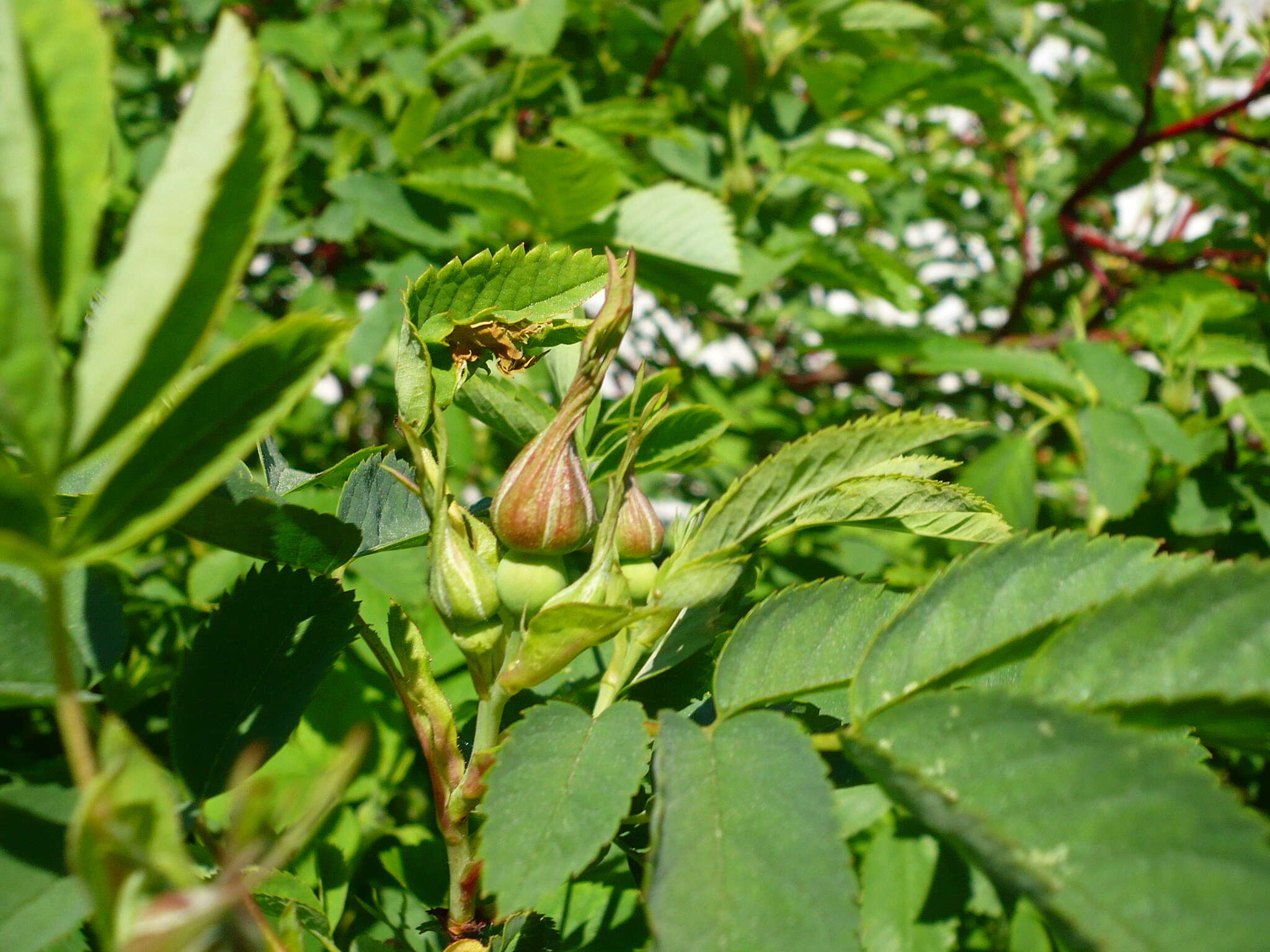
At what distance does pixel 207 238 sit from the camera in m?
0.38

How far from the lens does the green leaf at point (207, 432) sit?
0.41 metres

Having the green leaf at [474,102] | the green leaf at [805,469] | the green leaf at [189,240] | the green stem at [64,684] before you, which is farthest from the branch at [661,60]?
the green stem at [64,684]

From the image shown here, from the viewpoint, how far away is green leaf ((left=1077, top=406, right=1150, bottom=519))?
135 centimetres

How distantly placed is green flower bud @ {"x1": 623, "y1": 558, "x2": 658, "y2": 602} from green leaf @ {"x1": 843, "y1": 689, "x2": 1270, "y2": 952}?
0.20 m

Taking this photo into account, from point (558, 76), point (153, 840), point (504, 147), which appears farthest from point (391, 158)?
point (153, 840)

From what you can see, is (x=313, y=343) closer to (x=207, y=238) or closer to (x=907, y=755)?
(x=207, y=238)

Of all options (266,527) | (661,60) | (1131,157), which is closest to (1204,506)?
(1131,157)

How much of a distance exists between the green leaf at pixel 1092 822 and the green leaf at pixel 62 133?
1.50 feet

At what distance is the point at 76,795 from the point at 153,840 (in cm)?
17

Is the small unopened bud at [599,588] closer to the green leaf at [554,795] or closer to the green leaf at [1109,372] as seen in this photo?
the green leaf at [554,795]

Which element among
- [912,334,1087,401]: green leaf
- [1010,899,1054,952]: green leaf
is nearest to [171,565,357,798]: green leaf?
[1010,899,1054,952]: green leaf

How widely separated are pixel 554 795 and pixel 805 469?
251mm

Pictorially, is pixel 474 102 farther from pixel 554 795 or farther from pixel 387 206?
pixel 554 795

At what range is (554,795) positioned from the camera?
0.52 meters
